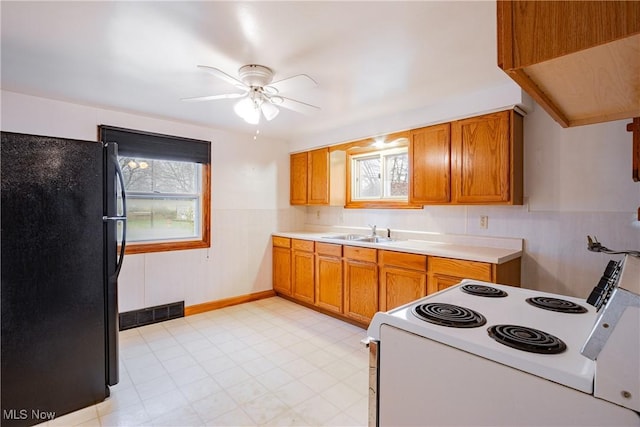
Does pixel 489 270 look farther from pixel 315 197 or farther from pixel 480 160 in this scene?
pixel 315 197

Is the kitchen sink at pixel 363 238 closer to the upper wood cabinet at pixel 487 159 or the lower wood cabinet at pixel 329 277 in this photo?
the lower wood cabinet at pixel 329 277

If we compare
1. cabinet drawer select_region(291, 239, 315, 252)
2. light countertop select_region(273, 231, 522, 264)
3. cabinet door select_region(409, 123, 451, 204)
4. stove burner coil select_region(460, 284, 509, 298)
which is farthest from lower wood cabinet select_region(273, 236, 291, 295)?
stove burner coil select_region(460, 284, 509, 298)

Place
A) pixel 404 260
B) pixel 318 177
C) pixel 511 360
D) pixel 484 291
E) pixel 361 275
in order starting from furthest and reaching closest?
pixel 318 177, pixel 361 275, pixel 404 260, pixel 484 291, pixel 511 360

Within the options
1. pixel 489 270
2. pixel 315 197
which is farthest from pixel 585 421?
pixel 315 197

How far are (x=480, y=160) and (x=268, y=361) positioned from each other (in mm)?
2455

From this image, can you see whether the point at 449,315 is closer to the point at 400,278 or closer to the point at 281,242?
the point at 400,278

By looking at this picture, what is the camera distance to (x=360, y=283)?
3.21m

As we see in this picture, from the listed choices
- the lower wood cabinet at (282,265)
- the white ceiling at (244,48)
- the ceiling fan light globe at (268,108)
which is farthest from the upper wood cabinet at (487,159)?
the lower wood cabinet at (282,265)

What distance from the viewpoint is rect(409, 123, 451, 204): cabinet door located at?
2.83 m

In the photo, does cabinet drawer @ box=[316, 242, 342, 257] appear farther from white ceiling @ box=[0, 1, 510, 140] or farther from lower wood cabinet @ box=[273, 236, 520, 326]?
white ceiling @ box=[0, 1, 510, 140]

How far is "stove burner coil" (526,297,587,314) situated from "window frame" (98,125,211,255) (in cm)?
336

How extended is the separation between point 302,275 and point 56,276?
250 centimetres

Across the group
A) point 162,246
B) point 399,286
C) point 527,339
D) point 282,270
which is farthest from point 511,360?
point 282,270

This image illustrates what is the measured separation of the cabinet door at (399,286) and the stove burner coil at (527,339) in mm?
1769
